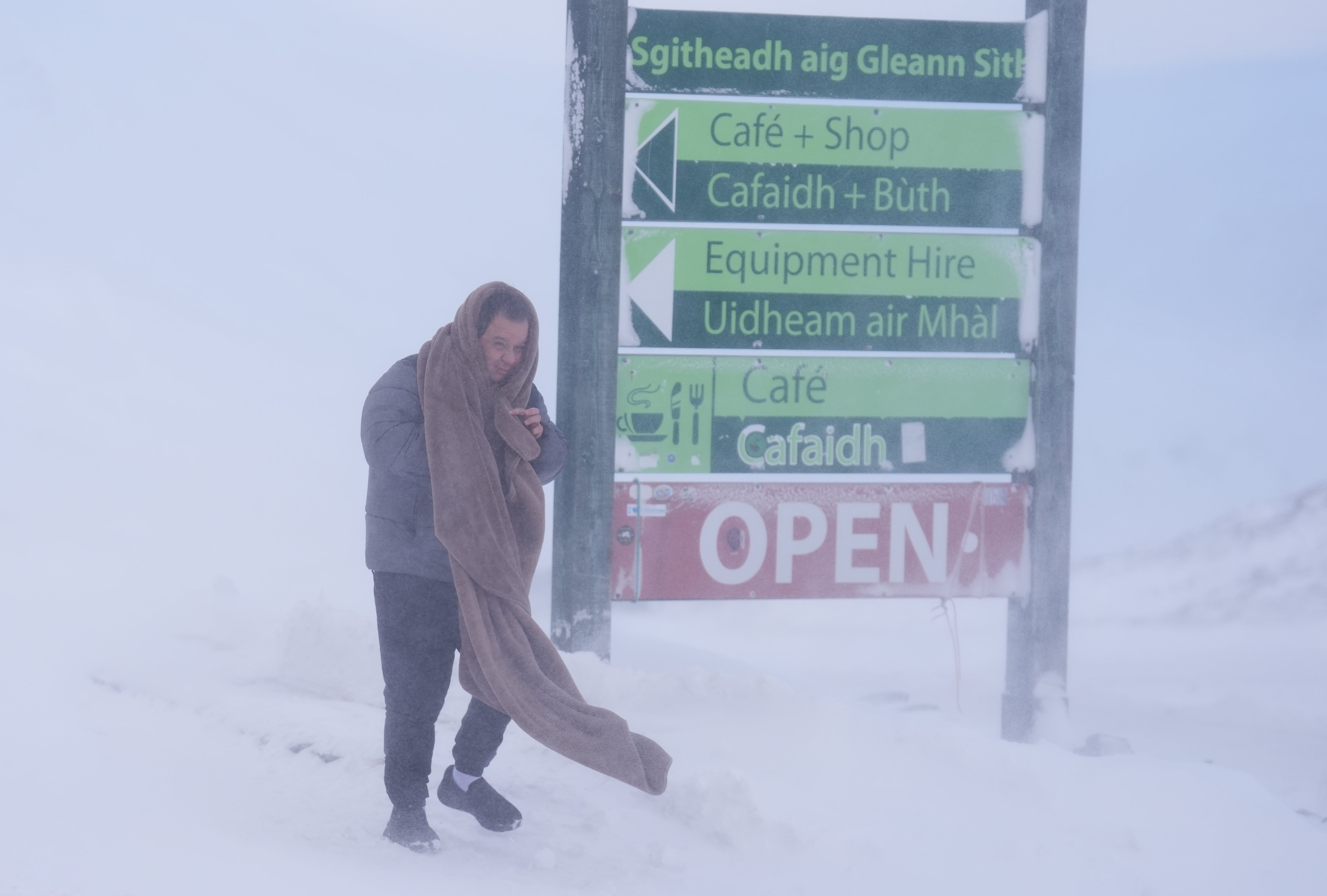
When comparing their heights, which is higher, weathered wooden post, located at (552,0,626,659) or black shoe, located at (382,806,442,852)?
weathered wooden post, located at (552,0,626,659)

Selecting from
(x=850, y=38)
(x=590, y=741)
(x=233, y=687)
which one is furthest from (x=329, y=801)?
(x=850, y=38)

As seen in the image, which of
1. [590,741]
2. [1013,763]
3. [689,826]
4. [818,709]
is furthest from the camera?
[818,709]

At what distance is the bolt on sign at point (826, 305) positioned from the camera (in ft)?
13.2

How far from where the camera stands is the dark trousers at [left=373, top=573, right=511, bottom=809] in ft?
8.68

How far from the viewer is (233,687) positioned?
4035 mm

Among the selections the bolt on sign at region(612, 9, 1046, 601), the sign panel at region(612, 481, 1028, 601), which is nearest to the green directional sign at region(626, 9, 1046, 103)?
the bolt on sign at region(612, 9, 1046, 601)

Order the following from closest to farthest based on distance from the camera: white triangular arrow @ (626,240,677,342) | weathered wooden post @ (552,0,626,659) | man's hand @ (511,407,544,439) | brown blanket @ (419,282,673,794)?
1. brown blanket @ (419,282,673,794)
2. man's hand @ (511,407,544,439)
3. weathered wooden post @ (552,0,626,659)
4. white triangular arrow @ (626,240,677,342)

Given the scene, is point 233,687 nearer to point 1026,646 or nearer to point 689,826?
point 689,826

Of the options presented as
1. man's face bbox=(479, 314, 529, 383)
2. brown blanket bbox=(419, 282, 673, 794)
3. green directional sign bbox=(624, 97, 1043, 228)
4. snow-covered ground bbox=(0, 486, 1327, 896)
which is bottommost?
snow-covered ground bbox=(0, 486, 1327, 896)

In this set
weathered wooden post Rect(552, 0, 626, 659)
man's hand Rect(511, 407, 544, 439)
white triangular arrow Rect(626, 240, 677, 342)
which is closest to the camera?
man's hand Rect(511, 407, 544, 439)

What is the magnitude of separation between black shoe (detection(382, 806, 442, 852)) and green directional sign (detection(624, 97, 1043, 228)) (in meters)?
2.39

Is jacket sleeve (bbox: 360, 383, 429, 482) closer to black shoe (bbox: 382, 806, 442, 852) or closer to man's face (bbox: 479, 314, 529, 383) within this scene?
man's face (bbox: 479, 314, 529, 383)

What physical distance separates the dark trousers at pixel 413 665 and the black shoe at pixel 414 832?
26 mm

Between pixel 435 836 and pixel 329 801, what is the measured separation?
52 centimetres
